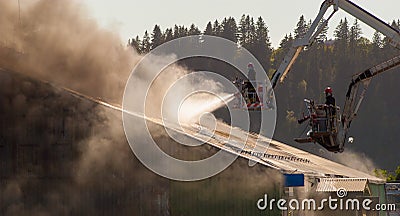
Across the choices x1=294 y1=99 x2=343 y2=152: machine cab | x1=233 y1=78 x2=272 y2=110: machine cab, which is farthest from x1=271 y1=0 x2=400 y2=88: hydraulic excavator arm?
x1=294 y1=99 x2=343 y2=152: machine cab

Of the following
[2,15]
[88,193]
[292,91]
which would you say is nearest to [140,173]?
[88,193]

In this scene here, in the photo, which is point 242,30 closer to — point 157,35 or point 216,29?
point 216,29

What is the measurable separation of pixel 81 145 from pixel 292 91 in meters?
135

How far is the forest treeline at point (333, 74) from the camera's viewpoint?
155m

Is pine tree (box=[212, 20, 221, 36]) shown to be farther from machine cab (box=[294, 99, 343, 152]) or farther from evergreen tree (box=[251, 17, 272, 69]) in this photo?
machine cab (box=[294, 99, 343, 152])

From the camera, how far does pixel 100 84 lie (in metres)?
39.8

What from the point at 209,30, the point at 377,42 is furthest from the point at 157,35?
the point at 377,42

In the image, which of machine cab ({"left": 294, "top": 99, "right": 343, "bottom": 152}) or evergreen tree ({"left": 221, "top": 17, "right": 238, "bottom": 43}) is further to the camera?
evergreen tree ({"left": 221, "top": 17, "right": 238, "bottom": 43})

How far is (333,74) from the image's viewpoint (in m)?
174

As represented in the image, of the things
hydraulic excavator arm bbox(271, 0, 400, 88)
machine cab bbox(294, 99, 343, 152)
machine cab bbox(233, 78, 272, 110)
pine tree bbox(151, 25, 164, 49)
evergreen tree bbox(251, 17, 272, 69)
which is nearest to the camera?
hydraulic excavator arm bbox(271, 0, 400, 88)

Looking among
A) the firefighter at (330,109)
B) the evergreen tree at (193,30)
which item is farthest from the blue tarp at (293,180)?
the evergreen tree at (193,30)

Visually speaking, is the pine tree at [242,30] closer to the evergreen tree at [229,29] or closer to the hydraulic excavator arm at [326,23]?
the evergreen tree at [229,29]

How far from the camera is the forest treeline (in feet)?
508

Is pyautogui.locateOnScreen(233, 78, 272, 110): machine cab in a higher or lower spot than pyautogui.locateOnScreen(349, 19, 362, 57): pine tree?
lower
